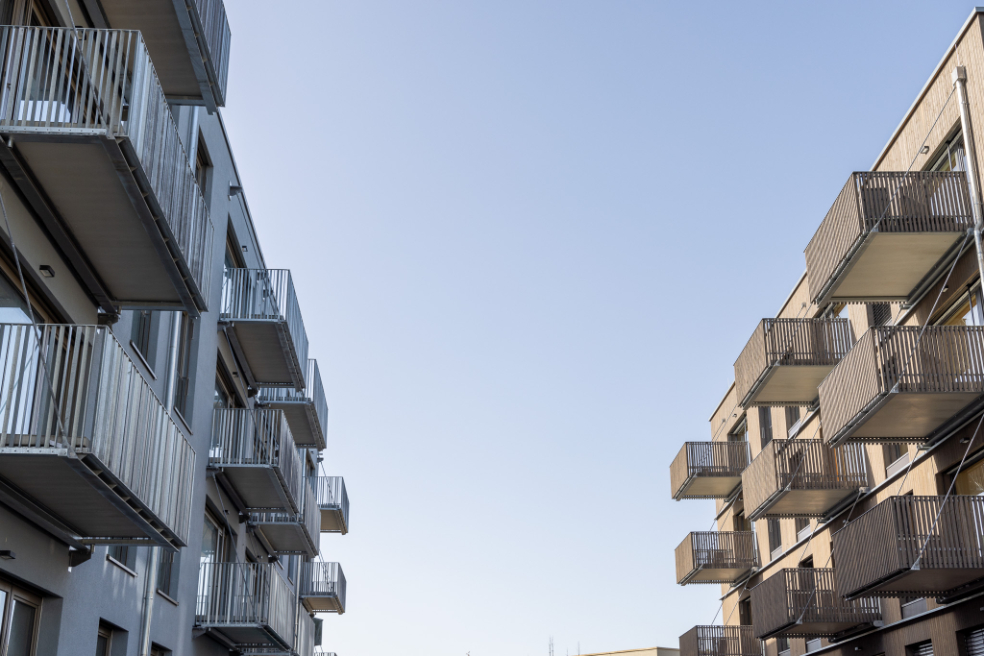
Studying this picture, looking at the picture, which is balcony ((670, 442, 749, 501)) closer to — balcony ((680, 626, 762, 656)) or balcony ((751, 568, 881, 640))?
balcony ((680, 626, 762, 656))

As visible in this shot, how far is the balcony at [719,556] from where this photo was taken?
3077 centimetres

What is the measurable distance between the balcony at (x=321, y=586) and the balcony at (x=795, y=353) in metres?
17.0

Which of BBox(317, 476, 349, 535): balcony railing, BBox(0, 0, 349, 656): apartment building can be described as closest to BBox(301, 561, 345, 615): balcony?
BBox(317, 476, 349, 535): balcony railing

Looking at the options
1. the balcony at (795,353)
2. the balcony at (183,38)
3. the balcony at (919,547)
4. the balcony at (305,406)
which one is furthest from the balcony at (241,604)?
the balcony at (795,353)

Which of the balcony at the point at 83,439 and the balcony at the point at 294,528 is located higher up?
the balcony at the point at 294,528

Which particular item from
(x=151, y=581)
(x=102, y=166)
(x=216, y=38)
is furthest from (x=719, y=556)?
(x=102, y=166)

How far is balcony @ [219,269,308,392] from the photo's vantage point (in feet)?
67.1

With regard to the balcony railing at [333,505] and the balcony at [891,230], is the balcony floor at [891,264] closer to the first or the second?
the balcony at [891,230]

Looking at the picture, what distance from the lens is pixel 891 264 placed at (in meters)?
18.1

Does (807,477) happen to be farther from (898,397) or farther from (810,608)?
(898,397)

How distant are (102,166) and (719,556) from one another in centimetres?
2493

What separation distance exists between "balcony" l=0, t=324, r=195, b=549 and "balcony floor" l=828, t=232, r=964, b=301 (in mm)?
11728

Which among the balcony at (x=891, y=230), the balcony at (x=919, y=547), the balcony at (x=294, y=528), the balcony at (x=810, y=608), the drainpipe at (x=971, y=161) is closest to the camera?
the balcony at (x=919, y=547)

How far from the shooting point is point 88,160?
380 inches
